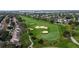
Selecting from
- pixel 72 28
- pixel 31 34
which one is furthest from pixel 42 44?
pixel 72 28
